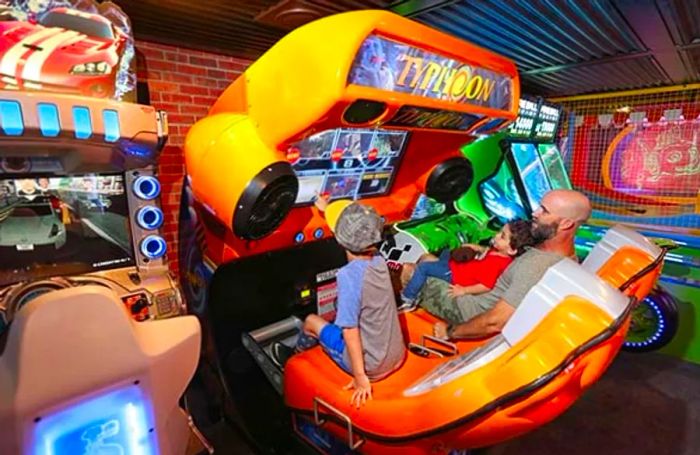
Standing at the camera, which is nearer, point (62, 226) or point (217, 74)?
point (62, 226)

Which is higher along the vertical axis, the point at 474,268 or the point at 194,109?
the point at 194,109

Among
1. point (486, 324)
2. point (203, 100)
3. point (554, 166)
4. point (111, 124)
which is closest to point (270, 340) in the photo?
point (486, 324)

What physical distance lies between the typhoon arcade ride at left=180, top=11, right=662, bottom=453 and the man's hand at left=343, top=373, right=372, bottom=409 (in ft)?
0.13

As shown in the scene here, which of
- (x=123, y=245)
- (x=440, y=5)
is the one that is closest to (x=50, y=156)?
(x=123, y=245)

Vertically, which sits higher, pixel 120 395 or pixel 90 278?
pixel 90 278

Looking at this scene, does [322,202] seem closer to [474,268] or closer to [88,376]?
[474,268]

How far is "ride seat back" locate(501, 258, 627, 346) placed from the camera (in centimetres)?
133

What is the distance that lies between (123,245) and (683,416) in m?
3.58

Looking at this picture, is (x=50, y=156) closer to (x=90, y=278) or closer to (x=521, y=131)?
(x=90, y=278)

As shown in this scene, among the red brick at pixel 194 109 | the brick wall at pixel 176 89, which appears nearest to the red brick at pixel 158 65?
the brick wall at pixel 176 89

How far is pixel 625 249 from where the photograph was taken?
7.20 feet

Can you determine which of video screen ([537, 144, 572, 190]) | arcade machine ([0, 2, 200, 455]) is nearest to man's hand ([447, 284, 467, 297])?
arcade machine ([0, 2, 200, 455])

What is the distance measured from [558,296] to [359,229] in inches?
32.4

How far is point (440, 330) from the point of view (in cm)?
234
